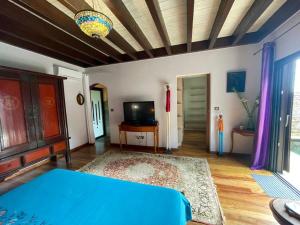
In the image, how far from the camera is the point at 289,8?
1.96m

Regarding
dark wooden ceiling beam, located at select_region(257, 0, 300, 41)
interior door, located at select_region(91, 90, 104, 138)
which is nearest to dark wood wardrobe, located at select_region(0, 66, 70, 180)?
interior door, located at select_region(91, 90, 104, 138)

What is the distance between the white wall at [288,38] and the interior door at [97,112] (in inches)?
205

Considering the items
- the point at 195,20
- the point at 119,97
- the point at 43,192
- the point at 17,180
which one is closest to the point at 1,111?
the point at 17,180

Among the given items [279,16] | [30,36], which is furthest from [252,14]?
[30,36]

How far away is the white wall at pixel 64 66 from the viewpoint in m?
2.71

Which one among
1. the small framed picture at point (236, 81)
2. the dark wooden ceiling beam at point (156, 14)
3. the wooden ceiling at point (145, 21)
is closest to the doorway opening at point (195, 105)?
the small framed picture at point (236, 81)

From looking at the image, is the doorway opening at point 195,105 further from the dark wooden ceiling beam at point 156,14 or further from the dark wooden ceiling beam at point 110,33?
the dark wooden ceiling beam at point 156,14

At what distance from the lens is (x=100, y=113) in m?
5.62

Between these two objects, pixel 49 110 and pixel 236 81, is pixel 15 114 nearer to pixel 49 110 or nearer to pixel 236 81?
pixel 49 110

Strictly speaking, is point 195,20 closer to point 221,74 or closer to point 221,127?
Answer: point 221,74

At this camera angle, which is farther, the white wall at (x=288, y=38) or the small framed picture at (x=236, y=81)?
the small framed picture at (x=236, y=81)

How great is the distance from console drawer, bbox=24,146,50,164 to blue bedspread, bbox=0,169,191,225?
143 centimetres

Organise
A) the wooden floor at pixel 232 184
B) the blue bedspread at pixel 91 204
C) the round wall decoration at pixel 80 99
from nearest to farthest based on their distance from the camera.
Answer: the blue bedspread at pixel 91 204 < the wooden floor at pixel 232 184 < the round wall decoration at pixel 80 99

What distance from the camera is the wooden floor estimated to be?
164 cm
